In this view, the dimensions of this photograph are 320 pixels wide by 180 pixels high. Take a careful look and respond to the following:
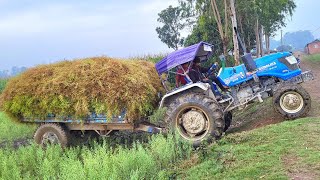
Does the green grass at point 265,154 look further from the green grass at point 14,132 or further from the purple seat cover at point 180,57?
the green grass at point 14,132

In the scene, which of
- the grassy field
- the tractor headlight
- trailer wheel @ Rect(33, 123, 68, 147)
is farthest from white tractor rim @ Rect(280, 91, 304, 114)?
trailer wheel @ Rect(33, 123, 68, 147)

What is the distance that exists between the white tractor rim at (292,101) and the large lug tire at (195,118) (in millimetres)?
1349

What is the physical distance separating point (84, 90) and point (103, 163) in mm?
2573

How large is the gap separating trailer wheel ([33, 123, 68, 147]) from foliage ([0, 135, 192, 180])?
0.65 metres

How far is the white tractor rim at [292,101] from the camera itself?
7.89 m

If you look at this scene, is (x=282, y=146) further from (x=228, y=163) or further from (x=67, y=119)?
(x=67, y=119)

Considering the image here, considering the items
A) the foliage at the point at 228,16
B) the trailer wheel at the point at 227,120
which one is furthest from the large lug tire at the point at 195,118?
the foliage at the point at 228,16

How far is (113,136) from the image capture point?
1016cm

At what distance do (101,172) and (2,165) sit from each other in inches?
98.6

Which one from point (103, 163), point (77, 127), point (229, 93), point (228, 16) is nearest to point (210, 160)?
point (103, 163)

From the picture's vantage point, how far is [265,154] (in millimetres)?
5852

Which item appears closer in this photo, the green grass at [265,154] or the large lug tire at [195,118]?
the green grass at [265,154]

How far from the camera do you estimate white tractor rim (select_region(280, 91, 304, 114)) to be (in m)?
7.89

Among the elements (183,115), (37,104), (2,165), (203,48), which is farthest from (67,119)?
(203,48)
